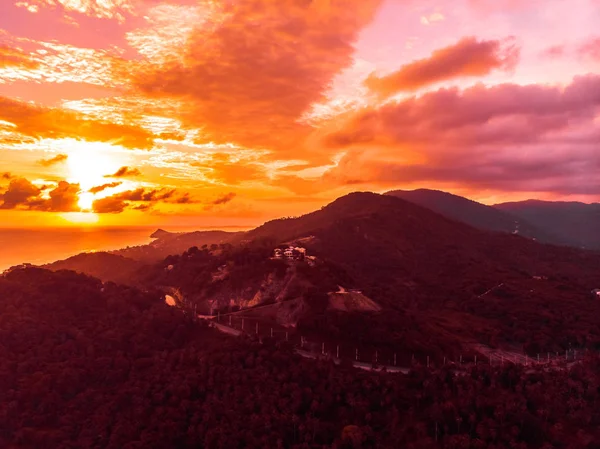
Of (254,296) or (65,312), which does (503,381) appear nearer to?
(254,296)

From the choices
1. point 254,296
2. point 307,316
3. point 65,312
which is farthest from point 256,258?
point 65,312

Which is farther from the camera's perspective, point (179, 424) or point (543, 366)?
point (543, 366)

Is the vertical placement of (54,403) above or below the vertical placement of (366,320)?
below

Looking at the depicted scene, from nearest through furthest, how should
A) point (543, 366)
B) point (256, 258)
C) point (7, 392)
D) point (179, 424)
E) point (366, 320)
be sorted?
1. point (179, 424)
2. point (7, 392)
3. point (543, 366)
4. point (366, 320)
5. point (256, 258)

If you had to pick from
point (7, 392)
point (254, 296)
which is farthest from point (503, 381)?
point (7, 392)

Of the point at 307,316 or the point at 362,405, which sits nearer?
the point at 362,405

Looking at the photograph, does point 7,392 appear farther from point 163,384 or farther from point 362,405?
point 362,405

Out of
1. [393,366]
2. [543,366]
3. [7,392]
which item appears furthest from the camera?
[543,366]

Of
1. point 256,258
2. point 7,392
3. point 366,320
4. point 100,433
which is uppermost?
point 256,258

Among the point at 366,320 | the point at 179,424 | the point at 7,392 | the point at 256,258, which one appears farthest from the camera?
the point at 256,258
